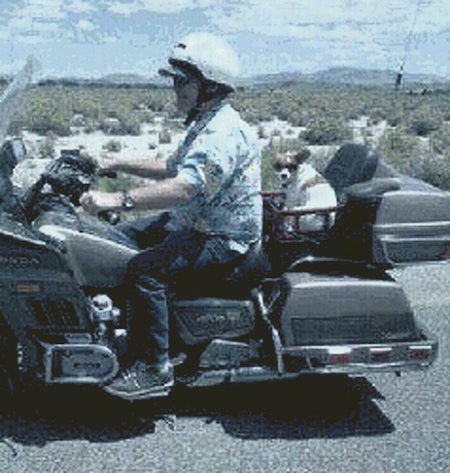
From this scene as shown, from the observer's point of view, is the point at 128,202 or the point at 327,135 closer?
the point at 128,202

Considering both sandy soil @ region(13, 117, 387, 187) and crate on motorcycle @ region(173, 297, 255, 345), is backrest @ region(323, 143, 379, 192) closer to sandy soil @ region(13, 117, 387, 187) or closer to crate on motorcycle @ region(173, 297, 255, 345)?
crate on motorcycle @ region(173, 297, 255, 345)

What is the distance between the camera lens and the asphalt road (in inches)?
207

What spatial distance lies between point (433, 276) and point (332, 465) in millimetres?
4592

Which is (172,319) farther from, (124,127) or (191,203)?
(124,127)

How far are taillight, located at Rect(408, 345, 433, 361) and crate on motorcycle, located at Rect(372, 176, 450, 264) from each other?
1.64 ft

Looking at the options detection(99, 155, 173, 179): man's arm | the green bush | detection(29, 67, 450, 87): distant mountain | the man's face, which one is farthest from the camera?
the green bush

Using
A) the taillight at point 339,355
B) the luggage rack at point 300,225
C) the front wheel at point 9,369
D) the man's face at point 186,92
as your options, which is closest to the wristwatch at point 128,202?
the man's face at point 186,92

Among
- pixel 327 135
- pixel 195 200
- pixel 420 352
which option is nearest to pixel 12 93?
pixel 195 200

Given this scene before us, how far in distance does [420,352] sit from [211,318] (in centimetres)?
122

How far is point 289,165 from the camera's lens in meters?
7.32

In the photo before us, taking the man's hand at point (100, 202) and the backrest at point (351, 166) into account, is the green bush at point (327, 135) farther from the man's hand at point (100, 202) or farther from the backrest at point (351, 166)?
the man's hand at point (100, 202)

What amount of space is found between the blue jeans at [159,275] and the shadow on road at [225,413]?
51 centimetres

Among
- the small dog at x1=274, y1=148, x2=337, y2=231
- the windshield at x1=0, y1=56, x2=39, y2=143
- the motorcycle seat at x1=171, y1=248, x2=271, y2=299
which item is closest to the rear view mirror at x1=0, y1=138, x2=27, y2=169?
the windshield at x1=0, y1=56, x2=39, y2=143

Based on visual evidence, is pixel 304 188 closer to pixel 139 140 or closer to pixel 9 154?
pixel 9 154
